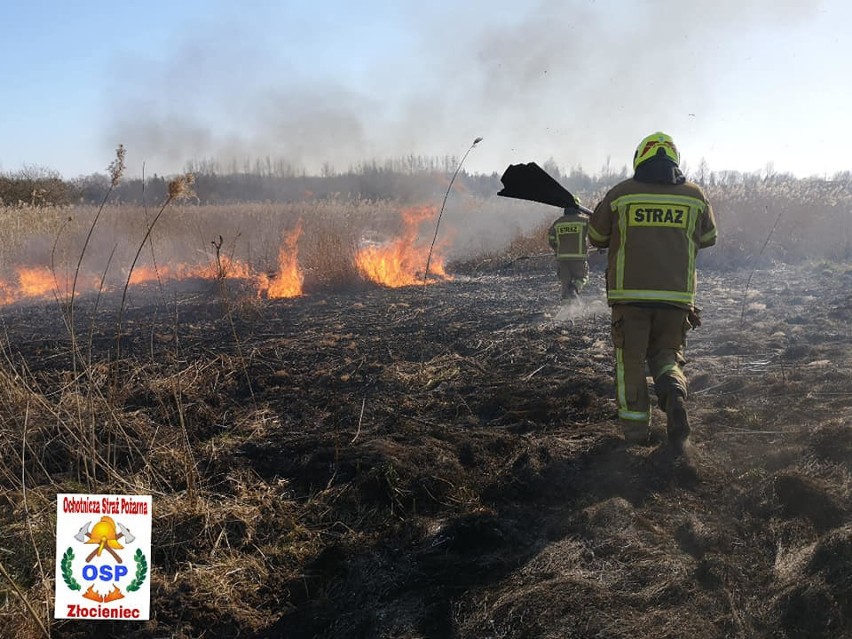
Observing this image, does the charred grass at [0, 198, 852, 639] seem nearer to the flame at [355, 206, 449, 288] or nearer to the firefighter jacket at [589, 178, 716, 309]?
the firefighter jacket at [589, 178, 716, 309]

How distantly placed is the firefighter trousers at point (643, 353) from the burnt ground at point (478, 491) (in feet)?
0.94

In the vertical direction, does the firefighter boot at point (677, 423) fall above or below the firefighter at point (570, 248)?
below

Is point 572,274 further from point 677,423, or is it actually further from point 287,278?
point 677,423

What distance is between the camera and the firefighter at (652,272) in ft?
11.9

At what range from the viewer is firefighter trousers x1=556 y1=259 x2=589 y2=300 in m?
8.38

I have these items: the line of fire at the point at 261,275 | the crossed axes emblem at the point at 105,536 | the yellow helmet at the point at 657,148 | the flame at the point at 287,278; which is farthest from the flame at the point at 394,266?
the crossed axes emblem at the point at 105,536

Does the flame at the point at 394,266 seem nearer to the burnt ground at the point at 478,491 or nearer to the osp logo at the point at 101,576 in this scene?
the burnt ground at the point at 478,491

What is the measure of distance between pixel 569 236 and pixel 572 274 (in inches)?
22.8

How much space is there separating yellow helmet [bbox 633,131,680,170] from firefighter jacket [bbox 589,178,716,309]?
18 centimetres

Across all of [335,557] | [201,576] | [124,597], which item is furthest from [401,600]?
[124,597]

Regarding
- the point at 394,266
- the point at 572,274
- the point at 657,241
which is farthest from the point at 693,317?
the point at 394,266

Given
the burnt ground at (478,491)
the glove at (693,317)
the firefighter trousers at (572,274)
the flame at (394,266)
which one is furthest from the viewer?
the flame at (394,266)

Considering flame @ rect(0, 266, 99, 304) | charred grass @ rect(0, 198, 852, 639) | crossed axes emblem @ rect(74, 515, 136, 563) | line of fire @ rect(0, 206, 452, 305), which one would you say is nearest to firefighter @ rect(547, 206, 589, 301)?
A: charred grass @ rect(0, 198, 852, 639)

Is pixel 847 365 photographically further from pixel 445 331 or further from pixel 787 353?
pixel 445 331
